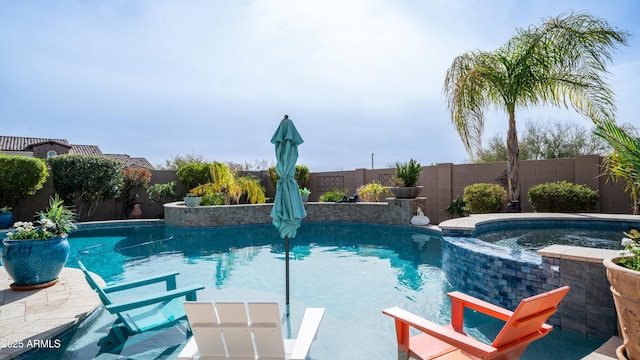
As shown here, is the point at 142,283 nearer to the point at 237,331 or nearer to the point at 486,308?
the point at 237,331

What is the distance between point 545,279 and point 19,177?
16.1 metres

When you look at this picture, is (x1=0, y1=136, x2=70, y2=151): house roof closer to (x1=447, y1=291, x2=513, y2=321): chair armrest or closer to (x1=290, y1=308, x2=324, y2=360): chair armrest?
(x1=290, y1=308, x2=324, y2=360): chair armrest

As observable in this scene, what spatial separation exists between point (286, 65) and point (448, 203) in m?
7.46

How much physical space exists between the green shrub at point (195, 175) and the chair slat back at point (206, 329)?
1427 centimetres

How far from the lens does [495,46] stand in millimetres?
9008

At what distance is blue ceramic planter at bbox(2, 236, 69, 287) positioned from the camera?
4656 millimetres

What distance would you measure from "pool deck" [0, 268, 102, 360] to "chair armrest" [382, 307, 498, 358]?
3350mm

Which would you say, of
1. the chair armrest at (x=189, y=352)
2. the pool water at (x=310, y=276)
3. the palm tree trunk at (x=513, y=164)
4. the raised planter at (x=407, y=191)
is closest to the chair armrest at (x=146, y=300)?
the pool water at (x=310, y=276)

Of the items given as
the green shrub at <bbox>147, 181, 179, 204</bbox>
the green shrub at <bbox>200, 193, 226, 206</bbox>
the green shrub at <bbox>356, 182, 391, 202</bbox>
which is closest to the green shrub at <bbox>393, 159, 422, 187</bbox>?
the green shrub at <bbox>356, 182, 391, 202</bbox>

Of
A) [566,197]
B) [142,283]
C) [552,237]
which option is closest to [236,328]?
[142,283]

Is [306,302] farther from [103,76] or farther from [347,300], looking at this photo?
[103,76]

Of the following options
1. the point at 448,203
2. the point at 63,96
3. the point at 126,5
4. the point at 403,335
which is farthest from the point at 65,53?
the point at 448,203

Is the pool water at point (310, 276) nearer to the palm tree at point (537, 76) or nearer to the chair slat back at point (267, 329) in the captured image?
the chair slat back at point (267, 329)

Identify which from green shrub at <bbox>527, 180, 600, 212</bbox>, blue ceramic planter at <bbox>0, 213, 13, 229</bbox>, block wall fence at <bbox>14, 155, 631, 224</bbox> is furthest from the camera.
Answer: blue ceramic planter at <bbox>0, 213, 13, 229</bbox>
